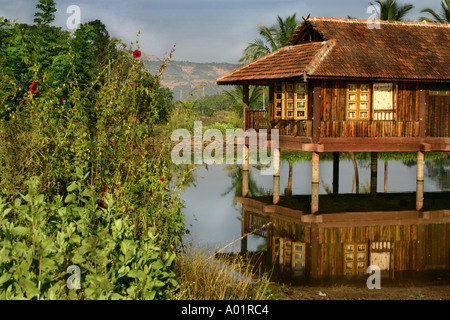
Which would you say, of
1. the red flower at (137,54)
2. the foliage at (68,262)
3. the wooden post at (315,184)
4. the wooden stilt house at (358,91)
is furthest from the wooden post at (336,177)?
the foliage at (68,262)

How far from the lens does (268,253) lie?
1252cm

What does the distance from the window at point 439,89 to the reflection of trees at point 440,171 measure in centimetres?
639

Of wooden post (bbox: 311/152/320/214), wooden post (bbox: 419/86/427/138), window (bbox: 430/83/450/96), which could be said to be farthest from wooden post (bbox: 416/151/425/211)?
wooden post (bbox: 311/152/320/214)

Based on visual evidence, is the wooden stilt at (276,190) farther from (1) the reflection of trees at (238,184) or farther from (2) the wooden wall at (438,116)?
(2) the wooden wall at (438,116)

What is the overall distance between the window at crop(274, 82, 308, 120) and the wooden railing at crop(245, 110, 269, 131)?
0.77 m

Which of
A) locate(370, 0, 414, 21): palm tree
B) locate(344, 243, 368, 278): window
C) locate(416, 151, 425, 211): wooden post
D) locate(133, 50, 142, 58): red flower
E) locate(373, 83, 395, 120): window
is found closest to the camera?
locate(133, 50, 142, 58): red flower

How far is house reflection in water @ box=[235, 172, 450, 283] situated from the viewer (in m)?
11.7

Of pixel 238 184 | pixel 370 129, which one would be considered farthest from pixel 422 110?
pixel 238 184

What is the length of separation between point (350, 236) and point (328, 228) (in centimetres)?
98

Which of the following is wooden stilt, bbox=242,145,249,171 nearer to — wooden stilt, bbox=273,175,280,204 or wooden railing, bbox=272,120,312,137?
wooden stilt, bbox=273,175,280,204
